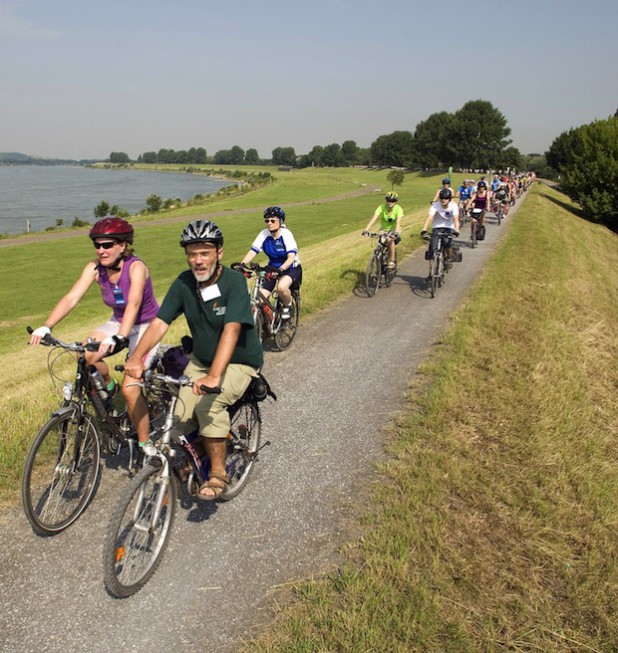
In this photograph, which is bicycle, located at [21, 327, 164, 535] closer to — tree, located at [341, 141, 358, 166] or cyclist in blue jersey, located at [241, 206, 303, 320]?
cyclist in blue jersey, located at [241, 206, 303, 320]

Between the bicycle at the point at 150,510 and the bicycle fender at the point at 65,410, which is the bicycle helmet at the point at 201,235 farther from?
the bicycle fender at the point at 65,410

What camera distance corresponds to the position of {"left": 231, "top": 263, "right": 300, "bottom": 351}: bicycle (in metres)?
7.06

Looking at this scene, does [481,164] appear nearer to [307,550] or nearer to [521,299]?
[521,299]

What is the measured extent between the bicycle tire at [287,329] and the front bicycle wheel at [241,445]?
3158mm

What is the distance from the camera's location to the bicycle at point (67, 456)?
3.42m

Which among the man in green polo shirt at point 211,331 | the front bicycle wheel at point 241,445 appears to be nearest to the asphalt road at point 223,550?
the front bicycle wheel at point 241,445

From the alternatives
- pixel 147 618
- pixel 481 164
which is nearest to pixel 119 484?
pixel 147 618

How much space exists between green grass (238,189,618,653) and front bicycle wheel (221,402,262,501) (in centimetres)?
113

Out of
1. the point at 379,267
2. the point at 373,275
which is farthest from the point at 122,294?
the point at 379,267

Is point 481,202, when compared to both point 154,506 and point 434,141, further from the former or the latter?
point 434,141

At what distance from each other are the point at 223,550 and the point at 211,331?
1.66 m

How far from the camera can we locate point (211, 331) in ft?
11.4

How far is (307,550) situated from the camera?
3.45m

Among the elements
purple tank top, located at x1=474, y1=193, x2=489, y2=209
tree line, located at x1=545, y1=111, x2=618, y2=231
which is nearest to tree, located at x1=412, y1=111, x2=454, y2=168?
tree line, located at x1=545, y1=111, x2=618, y2=231
